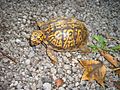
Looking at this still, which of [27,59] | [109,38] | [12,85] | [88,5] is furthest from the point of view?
[88,5]

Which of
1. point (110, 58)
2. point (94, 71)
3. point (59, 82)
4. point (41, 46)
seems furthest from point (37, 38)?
point (110, 58)

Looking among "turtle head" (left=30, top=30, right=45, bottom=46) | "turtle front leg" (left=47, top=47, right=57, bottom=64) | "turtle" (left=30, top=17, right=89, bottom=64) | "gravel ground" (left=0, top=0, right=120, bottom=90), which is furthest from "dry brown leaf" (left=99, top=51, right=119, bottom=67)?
"turtle head" (left=30, top=30, right=45, bottom=46)

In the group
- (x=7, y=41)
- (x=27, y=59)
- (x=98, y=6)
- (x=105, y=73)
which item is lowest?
(x=105, y=73)

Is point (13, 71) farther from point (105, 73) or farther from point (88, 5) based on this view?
point (88, 5)

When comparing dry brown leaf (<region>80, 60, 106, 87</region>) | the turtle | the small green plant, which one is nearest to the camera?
dry brown leaf (<region>80, 60, 106, 87</region>)

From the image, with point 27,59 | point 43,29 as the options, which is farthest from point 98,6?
point 27,59

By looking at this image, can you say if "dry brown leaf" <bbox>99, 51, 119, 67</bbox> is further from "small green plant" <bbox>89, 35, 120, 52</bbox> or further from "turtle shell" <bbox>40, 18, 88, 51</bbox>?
"turtle shell" <bbox>40, 18, 88, 51</bbox>

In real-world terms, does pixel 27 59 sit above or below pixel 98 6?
below
